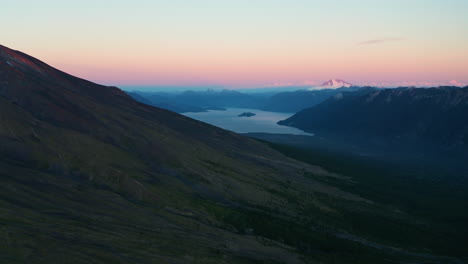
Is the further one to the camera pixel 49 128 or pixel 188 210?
pixel 49 128

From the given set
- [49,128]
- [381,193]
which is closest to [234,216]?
[49,128]

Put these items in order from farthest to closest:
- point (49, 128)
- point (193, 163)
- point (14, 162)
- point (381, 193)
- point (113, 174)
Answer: point (381, 193)
point (193, 163)
point (49, 128)
point (113, 174)
point (14, 162)

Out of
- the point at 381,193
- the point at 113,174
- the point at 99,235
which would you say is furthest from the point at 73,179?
the point at 381,193

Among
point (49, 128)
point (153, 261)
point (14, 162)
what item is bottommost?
point (153, 261)

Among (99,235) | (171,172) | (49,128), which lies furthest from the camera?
(171,172)

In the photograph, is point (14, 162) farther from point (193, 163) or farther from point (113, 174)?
point (193, 163)

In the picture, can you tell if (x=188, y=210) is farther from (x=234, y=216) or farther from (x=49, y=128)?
(x=49, y=128)

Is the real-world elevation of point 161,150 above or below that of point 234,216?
above
